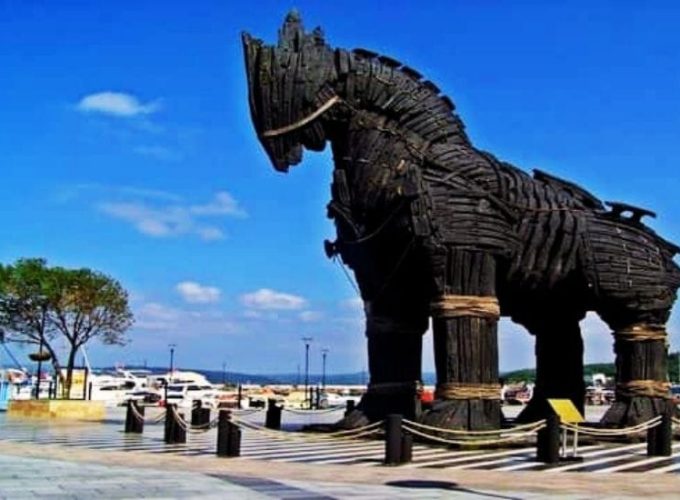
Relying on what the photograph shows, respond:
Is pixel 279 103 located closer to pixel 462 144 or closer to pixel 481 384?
pixel 462 144

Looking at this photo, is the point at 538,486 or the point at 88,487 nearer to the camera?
the point at 88,487

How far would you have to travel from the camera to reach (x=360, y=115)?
16.5 meters

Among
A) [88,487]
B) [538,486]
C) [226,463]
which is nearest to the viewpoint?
[88,487]

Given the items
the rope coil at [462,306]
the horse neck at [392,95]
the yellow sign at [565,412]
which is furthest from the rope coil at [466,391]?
the horse neck at [392,95]

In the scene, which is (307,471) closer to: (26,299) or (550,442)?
(550,442)

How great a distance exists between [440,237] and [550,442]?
386 centimetres

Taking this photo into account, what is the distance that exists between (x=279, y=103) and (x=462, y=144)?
10.9ft

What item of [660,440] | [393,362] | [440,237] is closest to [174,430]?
[393,362]

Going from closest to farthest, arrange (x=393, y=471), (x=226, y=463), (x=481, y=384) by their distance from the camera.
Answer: (x=393, y=471), (x=226, y=463), (x=481, y=384)

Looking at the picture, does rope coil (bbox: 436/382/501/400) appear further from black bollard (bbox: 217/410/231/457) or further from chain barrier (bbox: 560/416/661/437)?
black bollard (bbox: 217/410/231/457)

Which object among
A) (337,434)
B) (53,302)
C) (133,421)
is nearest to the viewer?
(337,434)

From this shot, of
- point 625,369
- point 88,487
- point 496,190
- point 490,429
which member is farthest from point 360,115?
point 88,487

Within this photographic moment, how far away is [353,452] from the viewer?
15.2 m

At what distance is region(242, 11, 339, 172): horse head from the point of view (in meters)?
16.2
